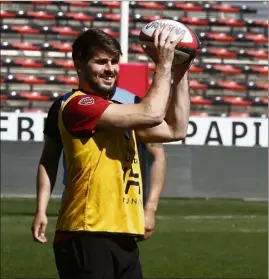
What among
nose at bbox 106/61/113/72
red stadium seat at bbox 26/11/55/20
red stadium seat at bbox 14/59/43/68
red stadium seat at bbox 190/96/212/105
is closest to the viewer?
nose at bbox 106/61/113/72

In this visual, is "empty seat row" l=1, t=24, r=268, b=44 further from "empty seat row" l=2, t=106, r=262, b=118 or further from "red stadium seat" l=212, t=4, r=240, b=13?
"empty seat row" l=2, t=106, r=262, b=118

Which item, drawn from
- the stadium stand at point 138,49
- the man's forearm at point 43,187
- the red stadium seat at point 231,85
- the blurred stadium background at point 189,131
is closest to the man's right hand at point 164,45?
the man's forearm at point 43,187

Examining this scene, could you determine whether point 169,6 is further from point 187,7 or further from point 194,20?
point 194,20

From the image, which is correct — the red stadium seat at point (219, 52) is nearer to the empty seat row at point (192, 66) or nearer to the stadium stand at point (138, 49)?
the stadium stand at point (138, 49)

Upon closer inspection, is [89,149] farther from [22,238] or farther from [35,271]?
[22,238]

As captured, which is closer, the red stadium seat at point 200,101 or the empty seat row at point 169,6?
the red stadium seat at point 200,101

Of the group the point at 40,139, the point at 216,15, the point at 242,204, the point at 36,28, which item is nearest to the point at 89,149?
the point at 242,204

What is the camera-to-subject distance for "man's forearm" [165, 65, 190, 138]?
17.1 ft

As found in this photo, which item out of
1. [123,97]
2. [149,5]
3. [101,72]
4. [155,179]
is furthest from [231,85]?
[101,72]

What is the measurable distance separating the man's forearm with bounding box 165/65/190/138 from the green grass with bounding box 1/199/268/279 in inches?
182

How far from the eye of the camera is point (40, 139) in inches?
858

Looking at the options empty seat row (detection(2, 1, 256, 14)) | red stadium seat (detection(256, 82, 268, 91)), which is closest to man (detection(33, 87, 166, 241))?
red stadium seat (detection(256, 82, 268, 91))

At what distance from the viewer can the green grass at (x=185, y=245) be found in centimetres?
1016

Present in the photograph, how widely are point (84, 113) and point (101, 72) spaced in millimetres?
207
